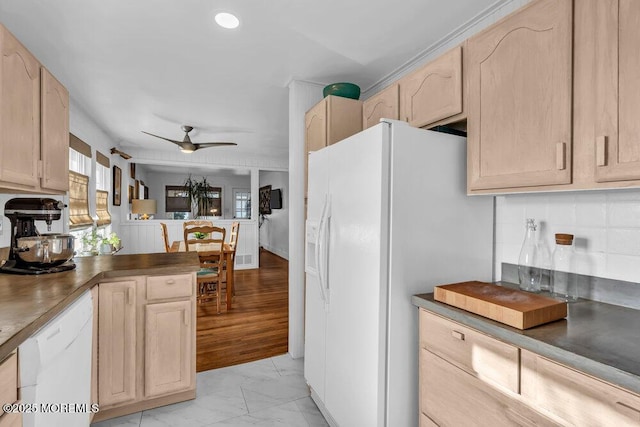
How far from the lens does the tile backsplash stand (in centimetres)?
124

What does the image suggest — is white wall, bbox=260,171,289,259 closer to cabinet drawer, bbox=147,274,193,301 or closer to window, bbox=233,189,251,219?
window, bbox=233,189,251,219

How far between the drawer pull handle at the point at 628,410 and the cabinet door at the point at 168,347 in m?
2.00

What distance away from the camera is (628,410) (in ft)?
2.51

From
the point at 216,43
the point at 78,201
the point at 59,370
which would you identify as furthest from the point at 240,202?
the point at 59,370

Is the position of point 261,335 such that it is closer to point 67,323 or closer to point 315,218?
point 315,218

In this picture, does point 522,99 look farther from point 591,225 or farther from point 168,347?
point 168,347

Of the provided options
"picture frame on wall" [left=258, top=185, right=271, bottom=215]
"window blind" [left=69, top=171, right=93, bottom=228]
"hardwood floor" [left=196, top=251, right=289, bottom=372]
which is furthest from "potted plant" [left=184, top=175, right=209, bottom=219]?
"window blind" [left=69, top=171, right=93, bottom=228]

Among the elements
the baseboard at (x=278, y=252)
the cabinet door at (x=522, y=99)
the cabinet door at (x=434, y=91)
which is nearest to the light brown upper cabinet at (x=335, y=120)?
→ the cabinet door at (x=434, y=91)

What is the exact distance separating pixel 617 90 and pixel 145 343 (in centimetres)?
252

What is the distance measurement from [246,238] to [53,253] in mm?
4792

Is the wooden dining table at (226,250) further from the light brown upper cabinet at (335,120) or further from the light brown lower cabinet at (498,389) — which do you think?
the light brown lower cabinet at (498,389)

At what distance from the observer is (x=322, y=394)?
6.08ft

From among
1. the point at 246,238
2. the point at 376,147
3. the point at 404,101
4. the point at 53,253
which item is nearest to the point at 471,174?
the point at 376,147

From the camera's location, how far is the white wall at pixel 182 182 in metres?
8.88
